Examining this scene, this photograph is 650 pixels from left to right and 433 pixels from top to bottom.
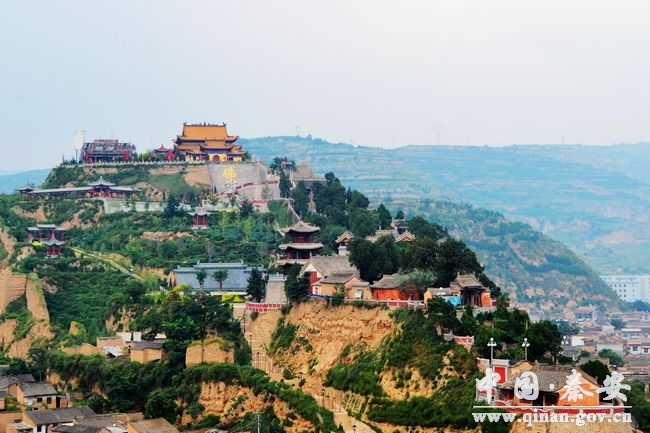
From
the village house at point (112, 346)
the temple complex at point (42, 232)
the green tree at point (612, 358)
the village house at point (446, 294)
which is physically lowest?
the green tree at point (612, 358)

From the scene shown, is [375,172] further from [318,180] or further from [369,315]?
[369,315]

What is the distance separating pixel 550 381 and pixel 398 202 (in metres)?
102

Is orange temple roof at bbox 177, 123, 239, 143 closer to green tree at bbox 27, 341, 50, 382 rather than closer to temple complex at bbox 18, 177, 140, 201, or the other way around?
temple complex at bbox 18, 177, 140, 201

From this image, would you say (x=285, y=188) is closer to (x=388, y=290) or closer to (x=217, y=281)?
(x=217, y=281)

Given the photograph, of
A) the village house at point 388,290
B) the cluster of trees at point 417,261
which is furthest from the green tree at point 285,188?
the village house at point 388,290

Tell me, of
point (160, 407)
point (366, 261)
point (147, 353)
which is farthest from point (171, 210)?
point (160, 407)

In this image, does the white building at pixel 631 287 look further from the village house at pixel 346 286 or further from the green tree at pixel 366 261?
the village house at pixel 346 286

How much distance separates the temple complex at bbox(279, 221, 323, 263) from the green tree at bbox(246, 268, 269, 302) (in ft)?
5.72

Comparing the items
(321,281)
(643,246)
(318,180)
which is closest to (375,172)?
(643,246)

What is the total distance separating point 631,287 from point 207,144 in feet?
255

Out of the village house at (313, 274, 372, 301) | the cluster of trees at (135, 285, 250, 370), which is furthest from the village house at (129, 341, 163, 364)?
the village house at (313, 274, 372, 301)

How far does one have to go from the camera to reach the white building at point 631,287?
469ft

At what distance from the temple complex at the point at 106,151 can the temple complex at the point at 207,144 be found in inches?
98.3

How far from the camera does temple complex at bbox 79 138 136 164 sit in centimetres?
7594
